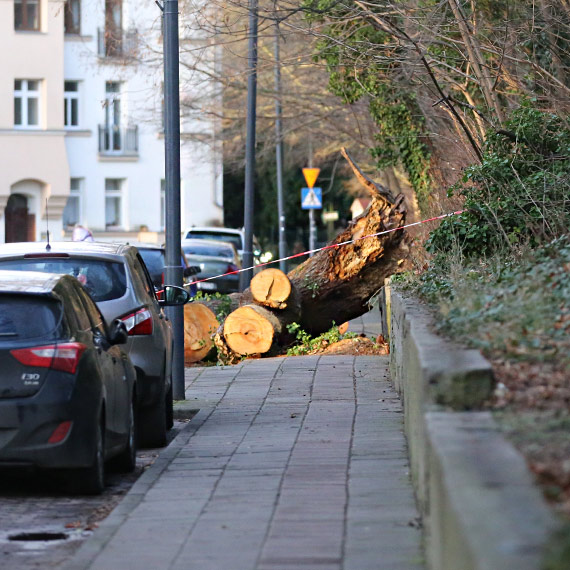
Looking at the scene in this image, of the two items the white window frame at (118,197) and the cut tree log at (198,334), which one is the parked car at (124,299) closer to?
the cut tree log at (198,334)

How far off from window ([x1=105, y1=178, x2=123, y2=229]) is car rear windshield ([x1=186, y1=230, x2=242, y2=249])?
9764 mm

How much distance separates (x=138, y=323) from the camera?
949cm

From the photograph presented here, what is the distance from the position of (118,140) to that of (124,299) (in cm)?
3666

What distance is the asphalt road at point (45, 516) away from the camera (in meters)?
6.18

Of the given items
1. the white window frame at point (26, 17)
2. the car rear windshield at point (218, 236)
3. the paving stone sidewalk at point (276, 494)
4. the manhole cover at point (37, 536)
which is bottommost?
the manhole cover at point (37, 536)

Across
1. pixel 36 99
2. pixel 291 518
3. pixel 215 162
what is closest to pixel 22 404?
pixel 291 518

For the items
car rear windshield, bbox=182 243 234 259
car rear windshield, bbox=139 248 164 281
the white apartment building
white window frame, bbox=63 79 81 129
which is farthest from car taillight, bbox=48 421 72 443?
white window frame, bbox=63 79 81 129

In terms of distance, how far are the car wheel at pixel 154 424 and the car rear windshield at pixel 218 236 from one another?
25923 millimetres

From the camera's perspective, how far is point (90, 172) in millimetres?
44812

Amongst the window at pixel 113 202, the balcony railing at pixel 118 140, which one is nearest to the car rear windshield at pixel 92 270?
the balcony railing at pixel 118 140

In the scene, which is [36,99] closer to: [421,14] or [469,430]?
[421,14]

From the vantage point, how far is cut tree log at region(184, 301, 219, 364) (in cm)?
1596

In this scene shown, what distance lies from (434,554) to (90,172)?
135 ft

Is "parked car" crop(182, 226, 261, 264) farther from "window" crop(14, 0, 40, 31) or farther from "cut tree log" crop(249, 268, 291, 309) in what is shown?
"cut tree log" crop(249, 268, 291, 309)
